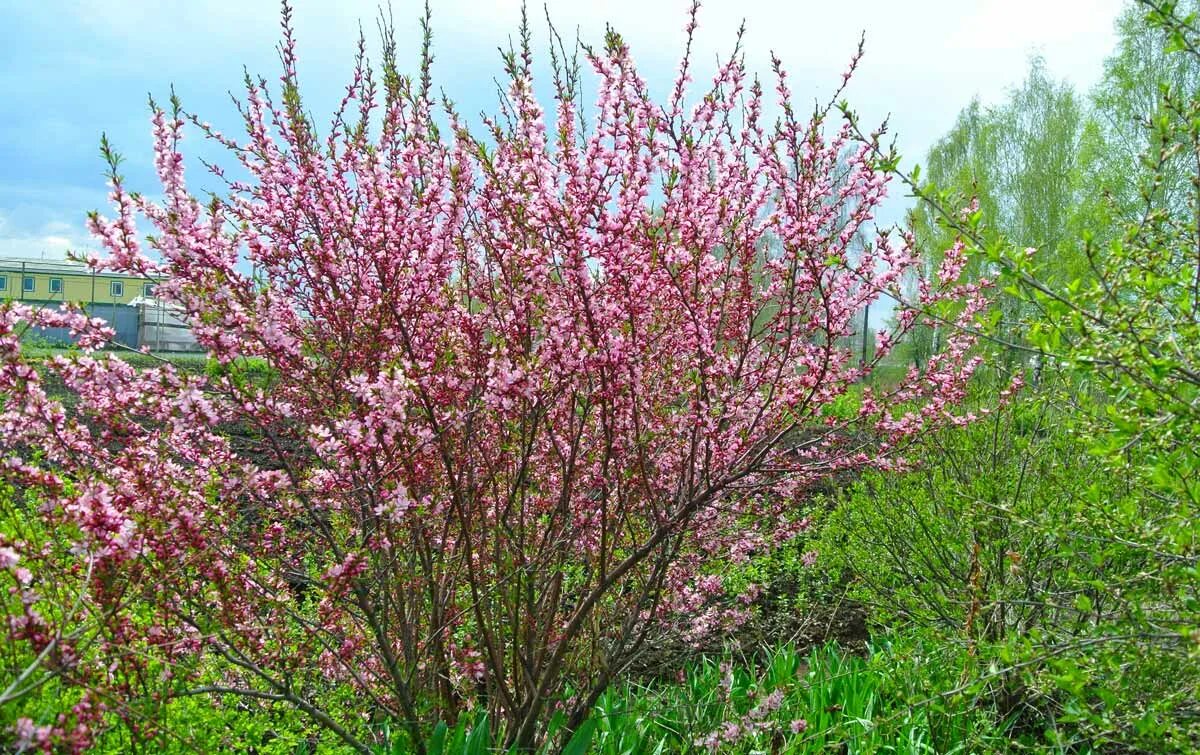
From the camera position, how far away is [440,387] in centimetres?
348

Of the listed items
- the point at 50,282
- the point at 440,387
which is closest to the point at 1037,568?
the point at 440,387

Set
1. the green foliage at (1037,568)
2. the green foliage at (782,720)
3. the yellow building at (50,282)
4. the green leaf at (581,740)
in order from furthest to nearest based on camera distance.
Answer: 1. the yellow building at (50,282)
2. the green foliage at (782,720)
3. the green leaf at (581,740)
4. the green foliage at (1037,568)

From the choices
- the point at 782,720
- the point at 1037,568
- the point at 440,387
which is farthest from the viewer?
the point at 1037,568

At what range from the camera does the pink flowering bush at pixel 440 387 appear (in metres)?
3.02

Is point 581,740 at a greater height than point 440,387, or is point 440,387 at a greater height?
point 440,387

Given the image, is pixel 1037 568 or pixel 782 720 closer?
pixel 782 720

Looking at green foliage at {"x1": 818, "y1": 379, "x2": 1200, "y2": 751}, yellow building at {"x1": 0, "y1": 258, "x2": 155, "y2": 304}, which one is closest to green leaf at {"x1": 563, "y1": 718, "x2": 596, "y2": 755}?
green foliage at {"x1": 818, "y1": 379, "x2": 1200, "y2": 751}

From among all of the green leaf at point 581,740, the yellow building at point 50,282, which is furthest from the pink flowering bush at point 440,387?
the yellow building at point 50,282

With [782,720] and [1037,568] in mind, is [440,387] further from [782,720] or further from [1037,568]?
[1037,568]

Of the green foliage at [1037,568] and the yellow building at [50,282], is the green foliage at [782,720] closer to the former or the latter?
the green foliage at [1037,568]

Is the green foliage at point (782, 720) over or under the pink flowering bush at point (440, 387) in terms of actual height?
under

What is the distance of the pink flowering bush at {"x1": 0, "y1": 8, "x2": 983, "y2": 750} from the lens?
302 centimetres

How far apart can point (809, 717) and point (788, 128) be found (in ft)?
9.60

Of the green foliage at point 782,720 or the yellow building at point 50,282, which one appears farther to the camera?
the yellow building at point 50,282
